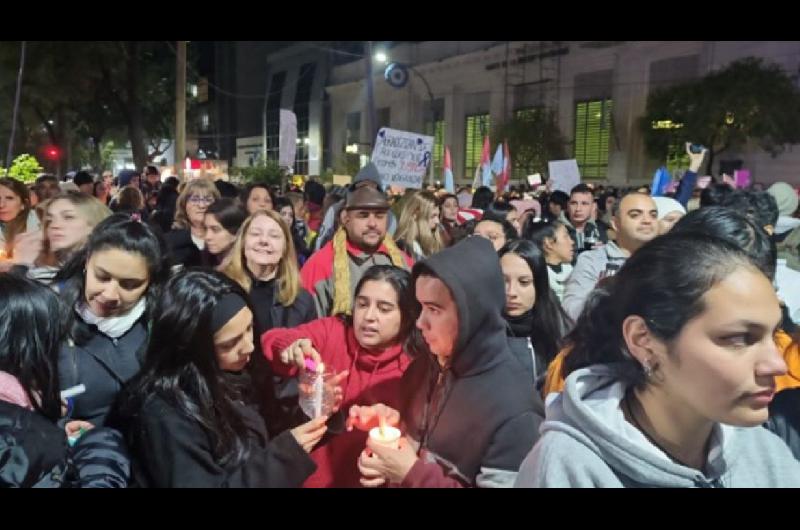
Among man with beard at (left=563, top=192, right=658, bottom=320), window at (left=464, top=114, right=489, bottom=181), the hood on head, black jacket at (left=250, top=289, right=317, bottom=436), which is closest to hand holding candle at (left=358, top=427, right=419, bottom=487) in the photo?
the hood on head

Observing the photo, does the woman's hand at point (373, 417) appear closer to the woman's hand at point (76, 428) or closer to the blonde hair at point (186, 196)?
the woman's hand at point (76, 428)

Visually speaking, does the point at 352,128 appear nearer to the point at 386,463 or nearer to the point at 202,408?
the point at 202,408

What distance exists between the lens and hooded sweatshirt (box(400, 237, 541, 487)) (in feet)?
6.16

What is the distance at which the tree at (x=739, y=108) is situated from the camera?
20.3 m

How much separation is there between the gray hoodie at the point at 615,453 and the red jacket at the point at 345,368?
120 centimetres

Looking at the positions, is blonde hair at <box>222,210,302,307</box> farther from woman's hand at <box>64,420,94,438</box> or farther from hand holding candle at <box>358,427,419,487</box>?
hand holding candle at <box>358,427,419,487</box>

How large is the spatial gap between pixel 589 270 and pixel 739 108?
20.0 meters

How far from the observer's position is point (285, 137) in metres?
11.0

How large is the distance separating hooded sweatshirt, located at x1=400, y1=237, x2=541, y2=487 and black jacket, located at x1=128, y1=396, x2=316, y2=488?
0.44 metres

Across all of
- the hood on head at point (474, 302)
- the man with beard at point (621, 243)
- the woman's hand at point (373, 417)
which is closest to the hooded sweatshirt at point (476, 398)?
the hood on head at point (474, 302)

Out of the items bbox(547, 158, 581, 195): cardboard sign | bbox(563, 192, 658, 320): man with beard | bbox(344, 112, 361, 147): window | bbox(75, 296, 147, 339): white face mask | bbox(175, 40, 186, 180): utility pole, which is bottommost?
bbox(75, 296, 147, 339): white face mask
